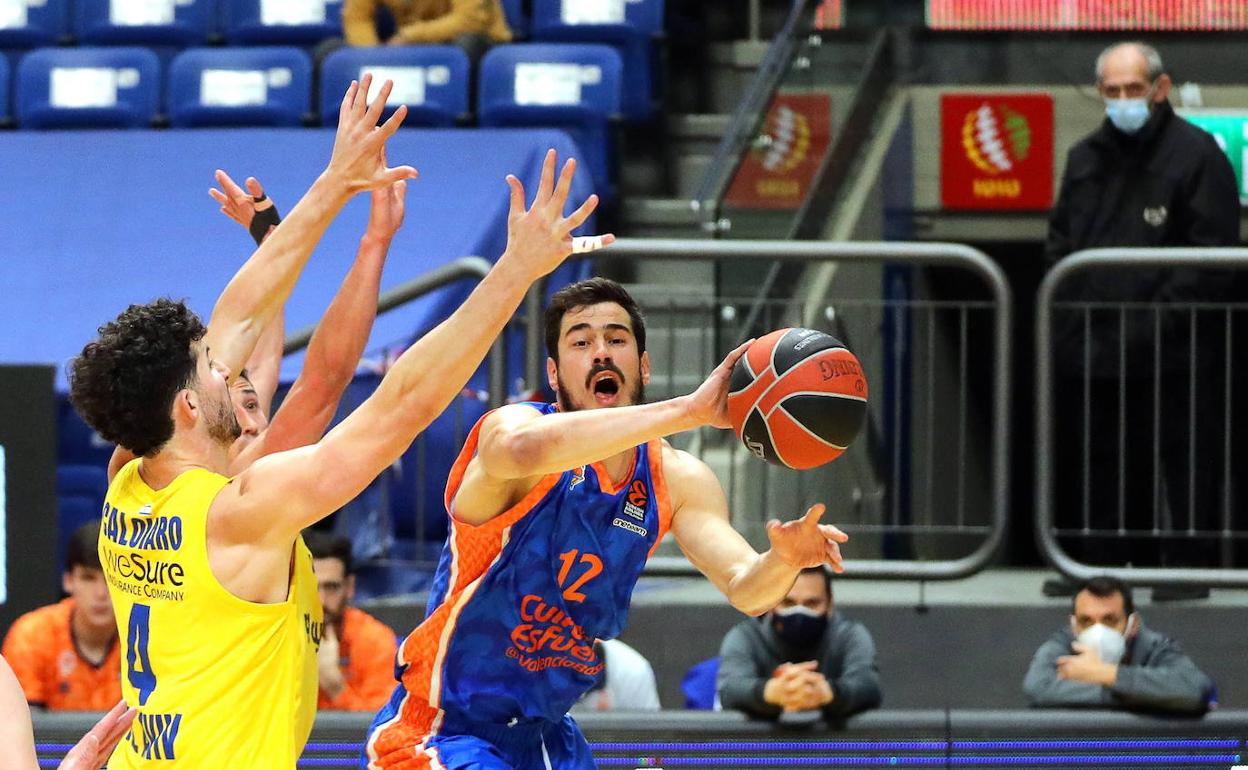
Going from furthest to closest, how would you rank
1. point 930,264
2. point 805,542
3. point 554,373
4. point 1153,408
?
point 1153,408 < point 930,264 < point 554,373 < point 805,542

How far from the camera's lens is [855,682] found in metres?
6.29

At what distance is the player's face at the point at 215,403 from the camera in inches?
149

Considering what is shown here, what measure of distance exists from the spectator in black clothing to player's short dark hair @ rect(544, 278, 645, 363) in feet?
9.96

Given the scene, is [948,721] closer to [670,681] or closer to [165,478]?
[670,681]

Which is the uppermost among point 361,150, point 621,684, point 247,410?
point 361,150

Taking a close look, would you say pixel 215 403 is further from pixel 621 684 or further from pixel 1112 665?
pixel 1112 665

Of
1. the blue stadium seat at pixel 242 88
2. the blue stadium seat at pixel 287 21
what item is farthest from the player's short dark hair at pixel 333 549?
the blue stadium seat at pixel 287 21

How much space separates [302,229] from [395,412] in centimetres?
73

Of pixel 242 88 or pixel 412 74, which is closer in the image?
pixel 412 74

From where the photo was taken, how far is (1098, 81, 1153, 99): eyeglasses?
7.77 meters

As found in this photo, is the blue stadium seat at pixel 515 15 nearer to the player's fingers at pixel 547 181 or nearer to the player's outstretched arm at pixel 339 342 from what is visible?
the player's outstretched arm at pixel 339 342

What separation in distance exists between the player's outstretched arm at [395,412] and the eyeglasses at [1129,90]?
4.69m

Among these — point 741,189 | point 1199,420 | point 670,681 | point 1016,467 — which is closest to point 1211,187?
point 1199,420

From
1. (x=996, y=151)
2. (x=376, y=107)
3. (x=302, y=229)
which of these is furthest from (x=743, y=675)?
(x=996, y=151)
